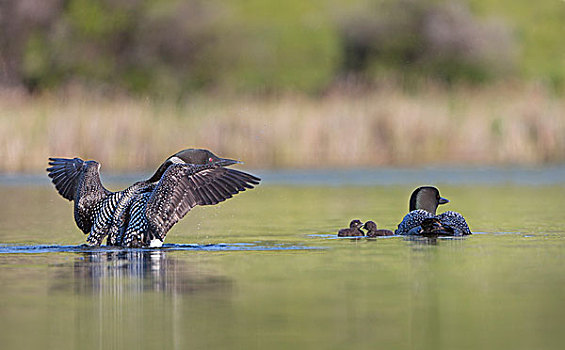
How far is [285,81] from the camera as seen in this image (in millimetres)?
39406

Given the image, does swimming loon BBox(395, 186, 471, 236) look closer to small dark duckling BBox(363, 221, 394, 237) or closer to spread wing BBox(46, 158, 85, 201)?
small dark duckling BBox(363, 221, 394, 237)

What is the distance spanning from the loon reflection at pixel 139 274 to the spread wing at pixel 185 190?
241 millimetres

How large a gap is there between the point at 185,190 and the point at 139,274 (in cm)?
136

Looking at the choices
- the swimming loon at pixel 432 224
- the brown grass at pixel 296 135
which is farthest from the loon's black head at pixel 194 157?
the brown grass at pixel 296 135

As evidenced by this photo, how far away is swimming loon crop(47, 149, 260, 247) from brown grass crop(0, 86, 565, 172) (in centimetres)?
829

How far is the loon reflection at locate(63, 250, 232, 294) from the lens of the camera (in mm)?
6250

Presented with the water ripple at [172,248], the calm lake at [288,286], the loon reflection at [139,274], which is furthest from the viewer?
the water ripple at [172,248]

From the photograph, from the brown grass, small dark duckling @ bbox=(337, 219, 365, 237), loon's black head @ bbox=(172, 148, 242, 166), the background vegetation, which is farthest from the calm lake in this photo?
the background vegetation

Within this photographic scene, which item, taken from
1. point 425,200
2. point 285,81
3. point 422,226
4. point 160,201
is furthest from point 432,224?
point 285,81

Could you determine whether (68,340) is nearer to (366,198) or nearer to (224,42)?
(366,198)

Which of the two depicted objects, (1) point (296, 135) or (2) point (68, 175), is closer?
(2) point (68, 175)

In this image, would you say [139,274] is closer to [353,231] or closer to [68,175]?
[353,231]

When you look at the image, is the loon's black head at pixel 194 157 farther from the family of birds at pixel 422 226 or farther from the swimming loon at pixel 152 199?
the family of birds at pixel 422 226

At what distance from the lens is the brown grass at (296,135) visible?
56.4ft
